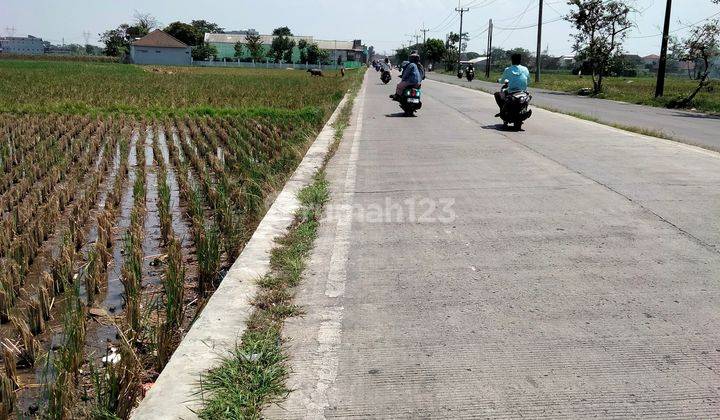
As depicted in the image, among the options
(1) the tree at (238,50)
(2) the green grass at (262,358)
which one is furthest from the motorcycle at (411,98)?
(1) the tree at (238,50)

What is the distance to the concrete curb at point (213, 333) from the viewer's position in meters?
2.92

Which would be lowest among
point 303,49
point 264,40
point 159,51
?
point 159,51

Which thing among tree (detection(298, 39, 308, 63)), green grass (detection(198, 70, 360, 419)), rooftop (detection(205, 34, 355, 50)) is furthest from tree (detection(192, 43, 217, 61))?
green grass (detection(198, 70, 360, 419))

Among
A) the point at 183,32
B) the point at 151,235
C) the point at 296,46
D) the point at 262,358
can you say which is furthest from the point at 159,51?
the point at 262,358

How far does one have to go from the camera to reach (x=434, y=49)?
408 ft

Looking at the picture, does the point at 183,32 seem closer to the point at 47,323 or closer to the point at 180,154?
the point at 180,154

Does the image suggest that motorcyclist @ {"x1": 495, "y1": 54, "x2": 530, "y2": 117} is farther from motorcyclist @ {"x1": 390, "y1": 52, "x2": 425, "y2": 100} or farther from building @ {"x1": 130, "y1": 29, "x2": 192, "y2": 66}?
building @ {"x1": 130, "y1": 29, "x2": 192, "y2": 66}

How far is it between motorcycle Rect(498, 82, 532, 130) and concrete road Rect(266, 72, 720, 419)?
16.6 ft

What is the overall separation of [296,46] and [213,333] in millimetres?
124904

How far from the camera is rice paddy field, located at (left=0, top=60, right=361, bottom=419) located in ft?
11.1

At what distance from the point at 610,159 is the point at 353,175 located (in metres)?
3.82

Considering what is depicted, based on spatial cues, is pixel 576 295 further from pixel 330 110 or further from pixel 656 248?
pixel 330 110

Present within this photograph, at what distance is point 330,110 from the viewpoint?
64.6ft

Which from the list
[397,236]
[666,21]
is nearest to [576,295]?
[397,236]
